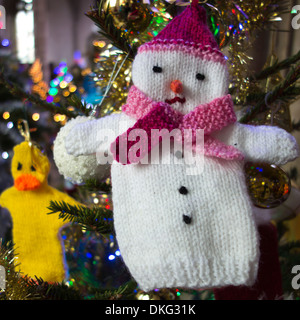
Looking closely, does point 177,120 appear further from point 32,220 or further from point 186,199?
point 32,220

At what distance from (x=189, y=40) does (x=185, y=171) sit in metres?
0.18

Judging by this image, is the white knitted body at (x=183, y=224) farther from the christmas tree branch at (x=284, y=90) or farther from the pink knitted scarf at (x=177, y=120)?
the christmas tree branch at (x=284, y=90)

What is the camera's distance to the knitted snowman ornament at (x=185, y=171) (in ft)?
1.26

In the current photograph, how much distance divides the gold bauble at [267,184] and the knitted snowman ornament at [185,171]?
10 cm

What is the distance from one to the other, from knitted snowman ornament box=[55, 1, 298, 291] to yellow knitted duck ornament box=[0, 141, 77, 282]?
0.19 metres

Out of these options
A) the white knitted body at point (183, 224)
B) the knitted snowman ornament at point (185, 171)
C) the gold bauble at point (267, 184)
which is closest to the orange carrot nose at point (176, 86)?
the knitted snowman ornament at point (185, 171)

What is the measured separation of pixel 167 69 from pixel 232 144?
14 cm

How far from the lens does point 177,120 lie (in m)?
0.42

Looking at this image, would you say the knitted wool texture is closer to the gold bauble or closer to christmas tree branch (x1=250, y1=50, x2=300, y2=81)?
the gold bauble

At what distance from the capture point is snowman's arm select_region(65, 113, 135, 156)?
1.38 ft

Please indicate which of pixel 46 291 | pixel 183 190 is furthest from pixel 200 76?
pixel 46 291
